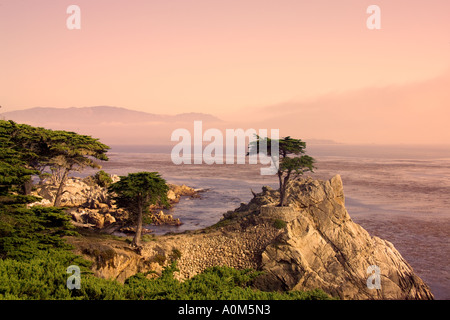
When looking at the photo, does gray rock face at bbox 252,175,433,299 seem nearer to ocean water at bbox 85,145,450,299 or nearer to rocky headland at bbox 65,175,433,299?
rocky headland at bbox 65,175,433,299

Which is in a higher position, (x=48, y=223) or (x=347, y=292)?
(x=48, y=223)

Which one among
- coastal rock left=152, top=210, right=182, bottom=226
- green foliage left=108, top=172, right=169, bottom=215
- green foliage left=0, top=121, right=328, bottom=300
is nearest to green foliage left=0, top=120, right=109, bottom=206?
green foliage left=0, top=121, right=328, bottom=300

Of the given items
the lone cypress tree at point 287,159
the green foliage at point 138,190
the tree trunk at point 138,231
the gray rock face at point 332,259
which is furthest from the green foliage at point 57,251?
the lone cypress tree at point 287,159

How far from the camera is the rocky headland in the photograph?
75.4 feet

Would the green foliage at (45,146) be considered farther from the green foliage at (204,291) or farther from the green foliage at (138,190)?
the green foliage at (204,291)

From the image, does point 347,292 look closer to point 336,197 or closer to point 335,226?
point 335,226

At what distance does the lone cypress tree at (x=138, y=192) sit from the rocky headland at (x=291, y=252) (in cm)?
263

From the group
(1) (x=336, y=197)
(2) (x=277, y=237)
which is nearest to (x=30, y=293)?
(2) (x=277, y=237)

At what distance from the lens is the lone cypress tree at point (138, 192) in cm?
2406

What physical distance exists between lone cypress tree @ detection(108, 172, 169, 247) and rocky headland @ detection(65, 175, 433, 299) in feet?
8.62

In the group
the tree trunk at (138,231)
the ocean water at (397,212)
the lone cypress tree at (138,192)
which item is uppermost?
the lone cypress tree at (138,192)

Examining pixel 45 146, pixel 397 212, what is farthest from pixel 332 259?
pixel 397 212

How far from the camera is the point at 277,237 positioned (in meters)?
26.7
